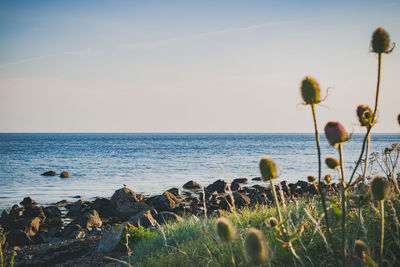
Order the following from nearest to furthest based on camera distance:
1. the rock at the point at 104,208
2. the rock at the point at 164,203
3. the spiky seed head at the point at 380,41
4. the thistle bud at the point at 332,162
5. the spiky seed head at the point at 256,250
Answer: the spiky seed head at the point at 256,250 < the spiky seed head at the point at 380,41 < the thistle bud at the point at 332,162 < the rock at the point at 104,208 < the rock at the point at 164,203

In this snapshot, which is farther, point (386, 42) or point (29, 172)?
point (29, 172)

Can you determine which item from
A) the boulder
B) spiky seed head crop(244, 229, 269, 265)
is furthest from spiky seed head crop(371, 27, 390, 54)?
the boulder

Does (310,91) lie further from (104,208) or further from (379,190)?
(104,208)

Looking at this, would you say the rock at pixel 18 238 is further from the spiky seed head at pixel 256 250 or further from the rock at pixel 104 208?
the spiky seed head at pixel 256 250

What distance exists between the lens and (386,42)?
183 cm

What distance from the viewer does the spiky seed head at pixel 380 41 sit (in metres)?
1.83

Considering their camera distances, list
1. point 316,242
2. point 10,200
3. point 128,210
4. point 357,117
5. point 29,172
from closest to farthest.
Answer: point 357,117 → point 316,242 → point 128,210 → point 10,200 → point 29,172

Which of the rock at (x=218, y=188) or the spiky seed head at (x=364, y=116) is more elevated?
the spiky seed head at (x=364, y=116)

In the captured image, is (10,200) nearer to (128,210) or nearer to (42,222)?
(42,222)

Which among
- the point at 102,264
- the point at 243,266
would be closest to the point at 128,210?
the point at 102,264

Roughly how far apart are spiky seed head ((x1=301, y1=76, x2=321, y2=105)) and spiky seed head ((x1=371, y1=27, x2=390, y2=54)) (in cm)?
44

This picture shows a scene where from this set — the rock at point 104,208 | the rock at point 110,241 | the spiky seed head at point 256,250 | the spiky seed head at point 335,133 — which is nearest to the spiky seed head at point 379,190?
the spiky seed head at point 335,133

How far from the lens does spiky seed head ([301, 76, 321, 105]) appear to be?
1781 mm

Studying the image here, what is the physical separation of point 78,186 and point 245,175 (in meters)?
12.2
